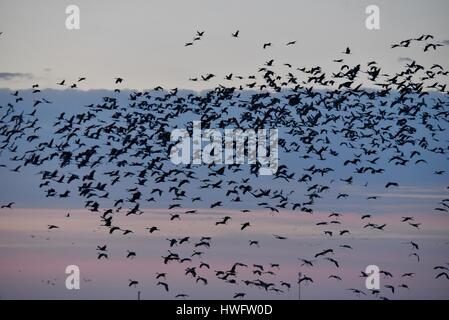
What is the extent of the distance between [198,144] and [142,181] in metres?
4.68

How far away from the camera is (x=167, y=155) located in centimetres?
5875

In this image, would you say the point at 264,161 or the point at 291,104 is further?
the point at 264,161

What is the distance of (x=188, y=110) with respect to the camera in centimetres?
6016

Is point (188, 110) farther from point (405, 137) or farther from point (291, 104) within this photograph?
point (405, 137)

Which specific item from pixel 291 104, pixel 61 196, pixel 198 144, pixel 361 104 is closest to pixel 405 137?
pixel 361 104
